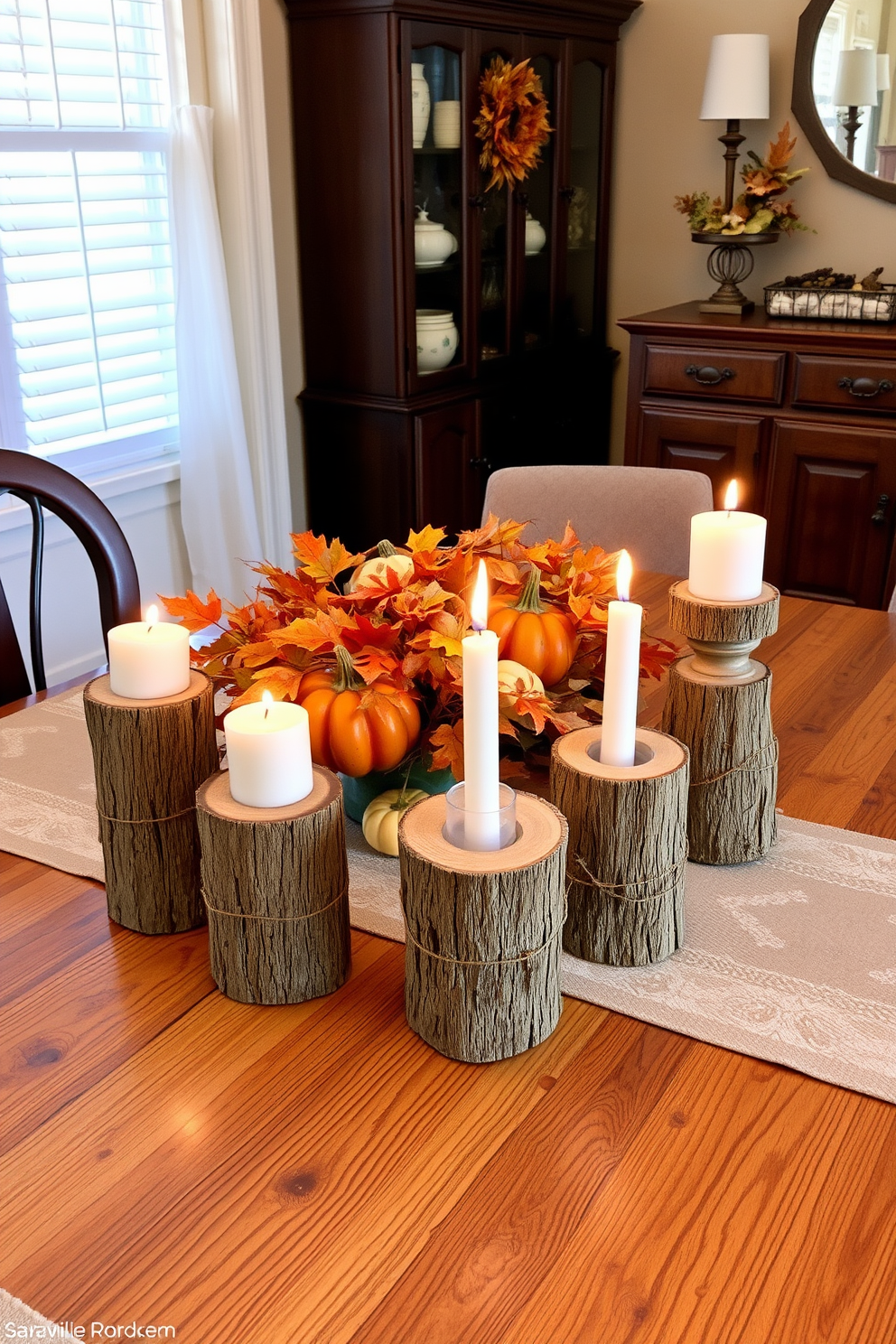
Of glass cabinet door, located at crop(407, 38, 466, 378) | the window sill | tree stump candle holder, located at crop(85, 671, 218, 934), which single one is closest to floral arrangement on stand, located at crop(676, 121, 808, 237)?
glass cabinet door, located at crop(407, 38, 466, 378)

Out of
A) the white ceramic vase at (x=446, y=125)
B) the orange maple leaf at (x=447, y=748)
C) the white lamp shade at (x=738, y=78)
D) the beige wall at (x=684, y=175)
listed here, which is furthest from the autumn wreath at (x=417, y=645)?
the beige wall at (x=684, y=175)

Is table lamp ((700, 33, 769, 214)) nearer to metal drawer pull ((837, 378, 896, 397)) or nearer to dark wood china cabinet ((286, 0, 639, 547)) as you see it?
dark wood china cabinet ((286, 0, 639, 547))

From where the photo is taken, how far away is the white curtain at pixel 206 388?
8.89 ft

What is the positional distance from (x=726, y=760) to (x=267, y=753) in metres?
0.39

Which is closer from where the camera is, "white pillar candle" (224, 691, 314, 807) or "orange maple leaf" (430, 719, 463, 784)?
"white pillar candle" (224, 691, 314, 807)

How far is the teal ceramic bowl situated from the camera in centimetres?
94

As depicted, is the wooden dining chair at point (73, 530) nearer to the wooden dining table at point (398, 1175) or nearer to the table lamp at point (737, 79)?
the wooden dining table at point (398, 1175)

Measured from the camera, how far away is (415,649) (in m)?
0.90

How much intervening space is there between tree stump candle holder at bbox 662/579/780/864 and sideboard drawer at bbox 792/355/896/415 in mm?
2206

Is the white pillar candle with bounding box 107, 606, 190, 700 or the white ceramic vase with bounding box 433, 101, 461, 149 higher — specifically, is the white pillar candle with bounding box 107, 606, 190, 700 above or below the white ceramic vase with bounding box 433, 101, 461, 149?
below

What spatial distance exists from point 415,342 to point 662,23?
4.61 feet

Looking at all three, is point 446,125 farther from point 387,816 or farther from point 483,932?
point 483,932

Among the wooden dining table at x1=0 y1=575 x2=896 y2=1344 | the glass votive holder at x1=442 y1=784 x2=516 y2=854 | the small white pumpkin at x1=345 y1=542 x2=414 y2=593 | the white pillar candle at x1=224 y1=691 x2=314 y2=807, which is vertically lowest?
the wooden dining table at x1=0 y1=575 x2=896 y2=1344

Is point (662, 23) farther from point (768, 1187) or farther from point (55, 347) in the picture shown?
point (768, 1187)
